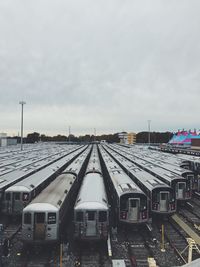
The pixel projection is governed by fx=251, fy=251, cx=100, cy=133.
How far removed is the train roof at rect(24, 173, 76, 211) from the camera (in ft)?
53.4

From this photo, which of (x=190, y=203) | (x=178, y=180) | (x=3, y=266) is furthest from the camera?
(x=190, y=203)

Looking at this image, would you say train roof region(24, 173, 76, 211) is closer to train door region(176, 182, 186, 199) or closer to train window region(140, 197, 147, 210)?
train window region(140, 197, 147, 210)

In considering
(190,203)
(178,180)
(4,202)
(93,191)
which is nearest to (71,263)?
(93,191)

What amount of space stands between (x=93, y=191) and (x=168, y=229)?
7092mm

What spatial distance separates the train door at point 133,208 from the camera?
18656 millimetres

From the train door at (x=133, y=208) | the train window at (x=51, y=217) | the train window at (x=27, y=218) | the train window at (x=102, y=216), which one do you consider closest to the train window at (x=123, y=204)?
the train door at (x=133, y=208)

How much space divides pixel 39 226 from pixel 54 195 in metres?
3.02

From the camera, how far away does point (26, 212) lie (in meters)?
15.8

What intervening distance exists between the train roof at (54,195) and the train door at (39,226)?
0.53 meters

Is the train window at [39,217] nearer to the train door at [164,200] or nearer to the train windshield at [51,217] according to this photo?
the train windshield at [51,217]

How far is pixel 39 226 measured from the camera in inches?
616

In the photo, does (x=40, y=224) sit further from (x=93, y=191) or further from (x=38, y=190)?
(x=38, y=190)

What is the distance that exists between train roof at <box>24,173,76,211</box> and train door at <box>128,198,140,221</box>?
5009 mm

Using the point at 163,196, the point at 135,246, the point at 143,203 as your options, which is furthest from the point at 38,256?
the point at 163,196
